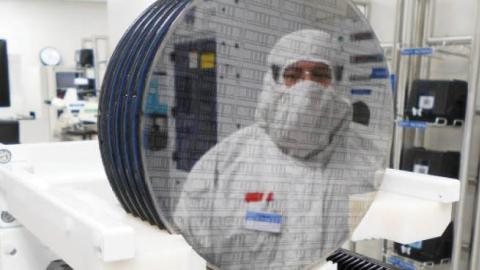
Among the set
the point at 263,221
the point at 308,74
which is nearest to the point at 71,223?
the point at 263,221

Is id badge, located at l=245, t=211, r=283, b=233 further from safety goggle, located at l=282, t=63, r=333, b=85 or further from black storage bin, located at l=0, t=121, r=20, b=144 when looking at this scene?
black storage bin, located at l=0, t=121, r=20, b=144

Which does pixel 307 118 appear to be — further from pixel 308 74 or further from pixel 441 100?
pixel 441 100

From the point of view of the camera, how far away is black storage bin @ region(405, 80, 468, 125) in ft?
8.77

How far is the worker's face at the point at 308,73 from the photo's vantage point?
26.2 inches

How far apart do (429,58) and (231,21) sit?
112 inches

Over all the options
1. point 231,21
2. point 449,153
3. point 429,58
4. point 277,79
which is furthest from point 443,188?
point 429,58

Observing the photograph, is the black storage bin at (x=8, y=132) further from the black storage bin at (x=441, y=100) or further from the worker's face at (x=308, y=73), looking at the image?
the worker's face at (x=308, y=73)

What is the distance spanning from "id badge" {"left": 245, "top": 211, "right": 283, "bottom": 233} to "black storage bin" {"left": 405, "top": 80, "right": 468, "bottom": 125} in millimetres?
2322

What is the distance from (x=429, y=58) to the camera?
10.2 feet

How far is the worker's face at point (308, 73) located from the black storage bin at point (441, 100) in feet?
7.31

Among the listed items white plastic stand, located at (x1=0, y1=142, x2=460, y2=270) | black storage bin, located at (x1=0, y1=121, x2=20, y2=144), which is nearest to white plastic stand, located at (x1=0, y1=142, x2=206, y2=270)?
white plastic stand, located at (x1=0, y1=142, x2=460, y2=270)

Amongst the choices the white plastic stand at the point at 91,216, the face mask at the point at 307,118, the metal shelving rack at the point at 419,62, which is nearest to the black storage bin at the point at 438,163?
the metal shelving rack at the point at 419,62

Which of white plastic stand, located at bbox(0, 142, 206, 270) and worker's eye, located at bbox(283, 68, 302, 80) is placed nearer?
white plastic stand, located at bbox(0, 142, 206, 270)

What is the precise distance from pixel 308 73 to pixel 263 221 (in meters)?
0.23
